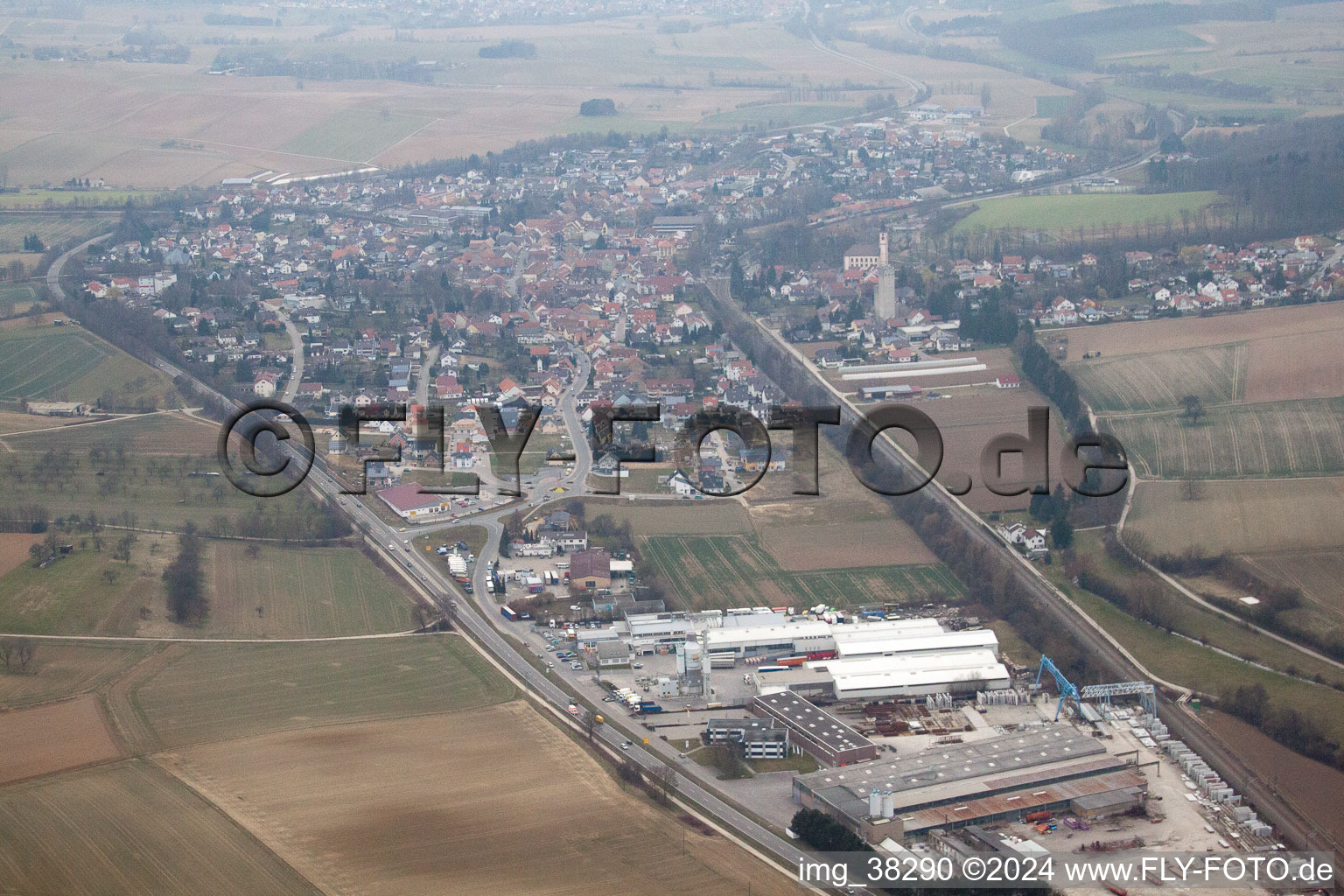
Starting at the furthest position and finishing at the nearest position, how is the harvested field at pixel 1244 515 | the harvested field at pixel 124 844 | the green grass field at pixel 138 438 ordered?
1. the green grass field at pixel 138 438
2. the harvested field at pixel 1244 515
3. the harvested field at pixel 124 844

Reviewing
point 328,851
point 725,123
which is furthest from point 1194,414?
point 725,123

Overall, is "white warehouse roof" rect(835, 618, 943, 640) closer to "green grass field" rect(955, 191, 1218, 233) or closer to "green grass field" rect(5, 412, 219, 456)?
"green grass field" rect(5, 412, 219, 456)

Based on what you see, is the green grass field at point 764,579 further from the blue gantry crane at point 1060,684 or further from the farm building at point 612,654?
the blue gantry crane at point 1060,684

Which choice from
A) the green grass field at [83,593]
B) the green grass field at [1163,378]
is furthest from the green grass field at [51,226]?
the green grass field at [1163,378]

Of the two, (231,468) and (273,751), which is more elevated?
(231,468)

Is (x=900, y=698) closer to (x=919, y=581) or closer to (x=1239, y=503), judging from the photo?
(x=919, y=581)

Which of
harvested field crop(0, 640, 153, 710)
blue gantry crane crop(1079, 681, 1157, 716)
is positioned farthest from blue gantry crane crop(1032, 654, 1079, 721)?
harvested field crop(0, 640, 153, 710)
